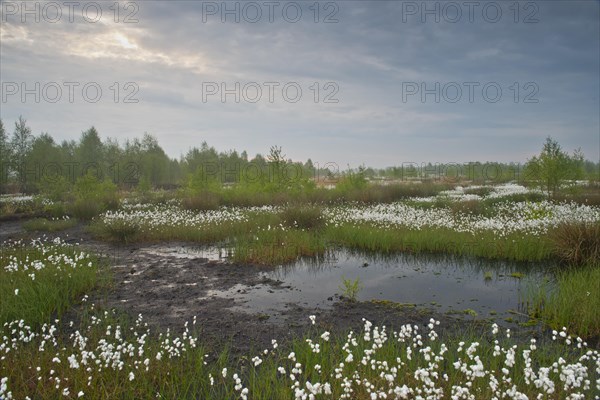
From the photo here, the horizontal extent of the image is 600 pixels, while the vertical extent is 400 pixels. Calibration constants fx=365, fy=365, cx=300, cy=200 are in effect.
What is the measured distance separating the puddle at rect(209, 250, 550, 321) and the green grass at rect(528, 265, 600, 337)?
0.48 m

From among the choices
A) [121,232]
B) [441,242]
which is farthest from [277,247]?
[121,232]

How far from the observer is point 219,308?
324 inches

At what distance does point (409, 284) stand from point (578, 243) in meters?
5.57

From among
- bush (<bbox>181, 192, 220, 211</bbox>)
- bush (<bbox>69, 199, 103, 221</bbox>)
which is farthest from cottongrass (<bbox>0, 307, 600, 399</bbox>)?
bush (<bbox>69, 199, 103, 221</bbox>)

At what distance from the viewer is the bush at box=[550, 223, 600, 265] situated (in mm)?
10859

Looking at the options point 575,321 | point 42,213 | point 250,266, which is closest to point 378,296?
point 575,321

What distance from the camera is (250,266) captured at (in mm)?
12195

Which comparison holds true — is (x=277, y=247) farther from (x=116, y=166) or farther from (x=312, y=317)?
(x=116, y=166)

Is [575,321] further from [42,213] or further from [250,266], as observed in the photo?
[42,213]

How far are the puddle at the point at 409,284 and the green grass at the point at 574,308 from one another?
0.48 m

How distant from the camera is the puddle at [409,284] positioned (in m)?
8.48

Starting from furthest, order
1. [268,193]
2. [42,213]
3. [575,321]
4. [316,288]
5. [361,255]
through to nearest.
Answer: [268,193] → [42,213] → [361,255] → [316,288] → [575,321]

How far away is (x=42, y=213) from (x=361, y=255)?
909 inches
